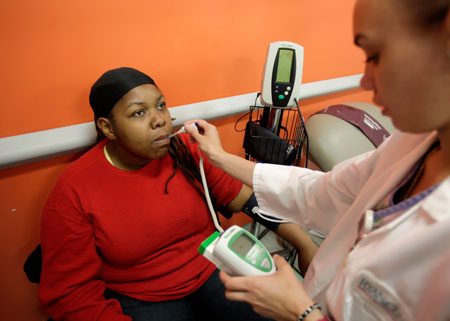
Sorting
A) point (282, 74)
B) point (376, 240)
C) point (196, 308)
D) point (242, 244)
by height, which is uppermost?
point (282, 74)

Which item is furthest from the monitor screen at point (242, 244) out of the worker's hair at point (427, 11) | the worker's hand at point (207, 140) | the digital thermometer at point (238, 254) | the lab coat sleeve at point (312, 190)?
the worker's hair at point (427, 11)

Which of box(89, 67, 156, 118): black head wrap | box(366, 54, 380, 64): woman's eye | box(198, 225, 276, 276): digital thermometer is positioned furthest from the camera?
box(89, 67, 156, 118): black head wrap

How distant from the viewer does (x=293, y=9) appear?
63.4 inches

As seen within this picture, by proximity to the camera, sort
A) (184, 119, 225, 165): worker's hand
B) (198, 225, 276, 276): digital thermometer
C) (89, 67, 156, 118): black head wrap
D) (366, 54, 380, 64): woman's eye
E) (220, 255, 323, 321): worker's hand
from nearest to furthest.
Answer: (366, 54, 380, 64): woman's eye, (220, 255, 323, 321): worker's hand, (198, 225, 276, 276): digital thermometer, (89, 67, 156, 118): black head wrap, (184, 119, 225, 165): worker's hand

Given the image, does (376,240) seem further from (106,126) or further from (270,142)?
(106,126)

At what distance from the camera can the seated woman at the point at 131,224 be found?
3.08 ft

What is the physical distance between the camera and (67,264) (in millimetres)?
944

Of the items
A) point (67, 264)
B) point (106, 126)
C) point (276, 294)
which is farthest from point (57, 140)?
point (276, 294)

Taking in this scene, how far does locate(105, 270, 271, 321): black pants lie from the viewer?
107 centimetres

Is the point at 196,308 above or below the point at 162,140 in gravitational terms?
below

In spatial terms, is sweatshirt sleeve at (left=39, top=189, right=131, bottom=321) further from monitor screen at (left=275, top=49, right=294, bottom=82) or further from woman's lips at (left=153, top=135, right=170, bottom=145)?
monitor screen at (left=275, top=49, right=294, bottom=82)

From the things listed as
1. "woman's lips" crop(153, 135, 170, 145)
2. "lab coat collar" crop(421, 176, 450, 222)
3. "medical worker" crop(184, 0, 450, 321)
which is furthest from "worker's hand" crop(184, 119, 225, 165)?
"lab coat collar" crop(421, 176, 450, 222)

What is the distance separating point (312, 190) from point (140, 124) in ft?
2.06

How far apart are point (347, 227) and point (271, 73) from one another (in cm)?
77
